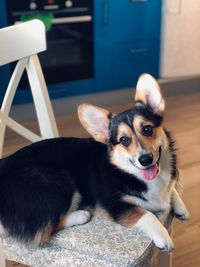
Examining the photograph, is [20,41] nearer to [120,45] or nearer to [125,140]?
[125,140]

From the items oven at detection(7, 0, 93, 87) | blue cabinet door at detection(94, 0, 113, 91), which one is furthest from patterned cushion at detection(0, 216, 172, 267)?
blue cabinet door at detection(94, 0, 113, 91)

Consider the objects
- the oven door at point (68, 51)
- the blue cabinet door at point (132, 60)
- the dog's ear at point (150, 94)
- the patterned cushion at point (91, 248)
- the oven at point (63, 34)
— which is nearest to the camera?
the patterned cushion at point (91, 248)

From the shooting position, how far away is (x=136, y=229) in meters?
1.10

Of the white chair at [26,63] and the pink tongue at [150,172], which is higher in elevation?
the white chair at [26,63]

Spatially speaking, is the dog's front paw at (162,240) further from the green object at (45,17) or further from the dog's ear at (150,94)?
the green object at (45,17)

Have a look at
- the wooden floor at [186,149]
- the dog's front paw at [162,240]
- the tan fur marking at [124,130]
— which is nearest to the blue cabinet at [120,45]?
the wooden floor at [186,149]

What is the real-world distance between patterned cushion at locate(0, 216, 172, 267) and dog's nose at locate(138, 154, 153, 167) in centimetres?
17

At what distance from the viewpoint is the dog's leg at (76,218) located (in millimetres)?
1122

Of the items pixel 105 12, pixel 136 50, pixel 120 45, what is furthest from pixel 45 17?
pixel 136 50

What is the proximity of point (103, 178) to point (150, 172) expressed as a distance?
0.44 feet

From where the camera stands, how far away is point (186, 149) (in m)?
2.65

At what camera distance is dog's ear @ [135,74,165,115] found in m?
1.15

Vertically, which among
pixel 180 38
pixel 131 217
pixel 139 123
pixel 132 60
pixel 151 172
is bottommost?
→ pixel 132 60

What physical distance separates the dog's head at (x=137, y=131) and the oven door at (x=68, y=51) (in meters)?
1.88
